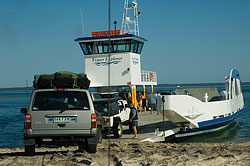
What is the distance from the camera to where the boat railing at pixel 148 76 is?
28547 millimetres

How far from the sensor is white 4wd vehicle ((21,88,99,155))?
26.1ft

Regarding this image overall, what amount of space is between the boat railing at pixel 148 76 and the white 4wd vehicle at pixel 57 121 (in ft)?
66.9

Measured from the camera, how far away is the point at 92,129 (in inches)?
318

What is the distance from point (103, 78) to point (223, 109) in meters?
8.98

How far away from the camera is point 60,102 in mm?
8227

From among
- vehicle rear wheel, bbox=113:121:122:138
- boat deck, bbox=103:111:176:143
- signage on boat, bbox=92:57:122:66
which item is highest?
signage on boat, bbox=92:57:122:66

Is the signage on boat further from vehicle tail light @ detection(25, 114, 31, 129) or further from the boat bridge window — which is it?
vehicle tail light @ detection(25, 114, 31, 129)

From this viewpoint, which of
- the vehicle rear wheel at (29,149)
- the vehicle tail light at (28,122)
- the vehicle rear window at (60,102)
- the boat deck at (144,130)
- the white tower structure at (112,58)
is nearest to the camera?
the vehicle tail light at (28,122)

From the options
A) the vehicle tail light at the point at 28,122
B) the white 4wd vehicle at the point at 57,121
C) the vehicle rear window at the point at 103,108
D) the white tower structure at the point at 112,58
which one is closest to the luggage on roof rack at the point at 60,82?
the white 4wd vehicle at the point at 57,121

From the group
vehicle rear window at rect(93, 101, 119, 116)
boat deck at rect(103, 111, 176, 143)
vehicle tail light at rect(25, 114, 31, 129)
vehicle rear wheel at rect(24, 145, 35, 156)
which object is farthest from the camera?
vehicle rear window at rect(93, 101, 119, 116)

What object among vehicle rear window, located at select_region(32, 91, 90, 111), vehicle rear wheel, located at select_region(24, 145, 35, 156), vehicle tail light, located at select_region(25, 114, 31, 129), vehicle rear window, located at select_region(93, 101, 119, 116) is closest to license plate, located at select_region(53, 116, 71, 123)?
vehicle rear window, located at select_region(32, 91, 90, 111)

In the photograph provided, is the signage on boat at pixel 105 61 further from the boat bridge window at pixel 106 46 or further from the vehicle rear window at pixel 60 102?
the vehicle rear window at pixel 60 102

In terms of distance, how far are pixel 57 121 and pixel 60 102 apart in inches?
18.8

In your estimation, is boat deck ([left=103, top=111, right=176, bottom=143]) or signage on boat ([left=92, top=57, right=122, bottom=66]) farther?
signage on boat ([left=92, top=57, right=122, bottom=66])
